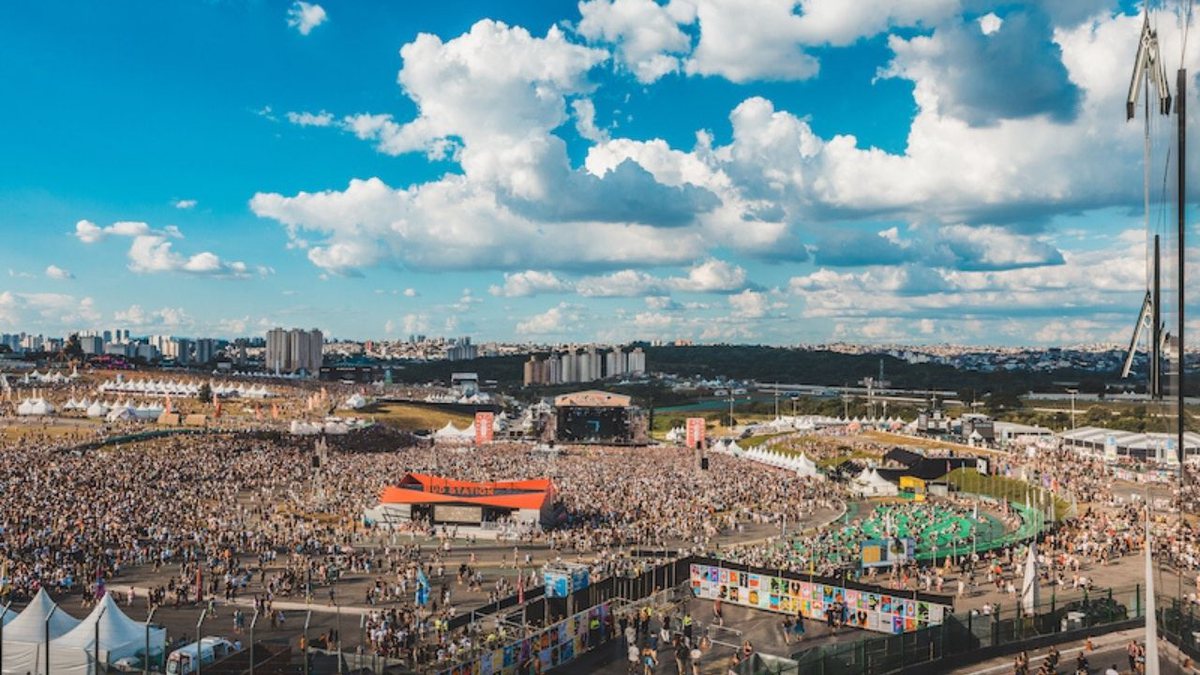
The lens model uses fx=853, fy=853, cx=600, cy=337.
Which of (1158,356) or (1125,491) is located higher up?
(1158,356)

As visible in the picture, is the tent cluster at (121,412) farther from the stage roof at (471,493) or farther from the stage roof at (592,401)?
the stage roof at (471,493)

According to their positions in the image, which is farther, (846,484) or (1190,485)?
(846,484)

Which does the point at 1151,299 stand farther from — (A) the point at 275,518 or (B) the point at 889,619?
(A) the point at 275,518

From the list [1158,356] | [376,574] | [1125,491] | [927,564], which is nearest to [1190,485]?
[1158,356]

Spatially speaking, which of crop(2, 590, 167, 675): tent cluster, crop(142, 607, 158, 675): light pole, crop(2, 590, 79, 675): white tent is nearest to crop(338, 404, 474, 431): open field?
crop(2, 590, 79, 675): white tent

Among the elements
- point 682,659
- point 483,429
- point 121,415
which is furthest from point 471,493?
point 121,415

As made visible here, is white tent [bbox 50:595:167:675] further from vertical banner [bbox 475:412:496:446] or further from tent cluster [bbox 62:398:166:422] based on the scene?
vertical banner [bbox 475:412:496:446]

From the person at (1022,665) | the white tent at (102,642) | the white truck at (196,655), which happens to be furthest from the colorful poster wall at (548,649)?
the person at (1022,665)

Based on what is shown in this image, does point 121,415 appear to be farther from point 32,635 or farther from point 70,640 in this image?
point 70,640
